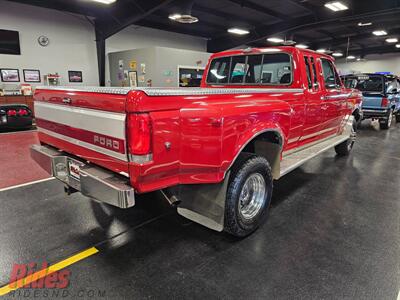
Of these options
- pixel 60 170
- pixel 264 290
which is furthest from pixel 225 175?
pixel 60 170

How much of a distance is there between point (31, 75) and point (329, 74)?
34.4 feet

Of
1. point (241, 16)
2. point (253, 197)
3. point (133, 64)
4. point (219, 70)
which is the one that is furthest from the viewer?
point (241, 16)

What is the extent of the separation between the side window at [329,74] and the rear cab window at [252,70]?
0.92 metres

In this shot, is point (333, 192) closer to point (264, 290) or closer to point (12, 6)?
point (264, 290)

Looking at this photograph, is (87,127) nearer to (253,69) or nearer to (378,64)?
(253,69)

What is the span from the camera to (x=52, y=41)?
10.9m

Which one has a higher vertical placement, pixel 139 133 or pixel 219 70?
pixel 219 70

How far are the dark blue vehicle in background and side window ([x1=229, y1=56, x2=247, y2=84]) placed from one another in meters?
6.96

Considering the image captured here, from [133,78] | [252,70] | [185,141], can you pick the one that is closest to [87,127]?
[185,141]

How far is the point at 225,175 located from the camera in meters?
2.25

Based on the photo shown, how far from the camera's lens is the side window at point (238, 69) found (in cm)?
390

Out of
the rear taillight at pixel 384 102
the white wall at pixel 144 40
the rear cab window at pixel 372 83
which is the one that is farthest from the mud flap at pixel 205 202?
the white wall at pixel 144 40

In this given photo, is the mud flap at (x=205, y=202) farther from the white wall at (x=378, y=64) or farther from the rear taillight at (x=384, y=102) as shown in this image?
the white wall at (x=378, y=64)

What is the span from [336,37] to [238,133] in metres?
20.3
